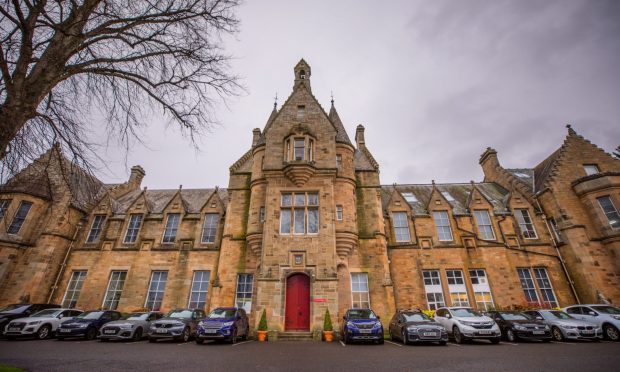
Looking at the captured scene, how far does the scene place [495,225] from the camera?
2178 cm

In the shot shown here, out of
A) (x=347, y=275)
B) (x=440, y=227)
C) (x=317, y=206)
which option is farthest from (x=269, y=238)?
(x=440, y=227)

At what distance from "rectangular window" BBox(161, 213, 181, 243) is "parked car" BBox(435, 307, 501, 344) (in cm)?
1984

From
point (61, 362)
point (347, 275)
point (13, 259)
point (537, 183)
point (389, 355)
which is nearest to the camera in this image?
point (61, 362)

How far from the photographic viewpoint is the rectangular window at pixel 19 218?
20.0 m

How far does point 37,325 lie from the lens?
1373 cm

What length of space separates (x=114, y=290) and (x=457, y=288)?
25.0m

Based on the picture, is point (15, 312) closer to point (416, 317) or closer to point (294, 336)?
point (294, 336)

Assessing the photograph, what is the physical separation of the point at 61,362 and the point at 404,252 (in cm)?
1911

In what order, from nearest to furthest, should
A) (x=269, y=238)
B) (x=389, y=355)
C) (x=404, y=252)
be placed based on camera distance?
(x=389, y=355)
(x=269, y=238)
(x=404, y=252)

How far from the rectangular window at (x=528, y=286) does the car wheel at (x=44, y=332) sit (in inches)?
1155

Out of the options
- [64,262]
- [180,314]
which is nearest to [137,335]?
[180,314]

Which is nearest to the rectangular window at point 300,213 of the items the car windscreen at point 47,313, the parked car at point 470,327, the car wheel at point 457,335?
the parked car at point 470,327

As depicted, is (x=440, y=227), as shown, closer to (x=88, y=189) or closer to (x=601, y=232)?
(x=601, y=232)

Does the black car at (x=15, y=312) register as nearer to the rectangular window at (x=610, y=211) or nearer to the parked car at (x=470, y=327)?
the parked car at (x=470, y=327)
